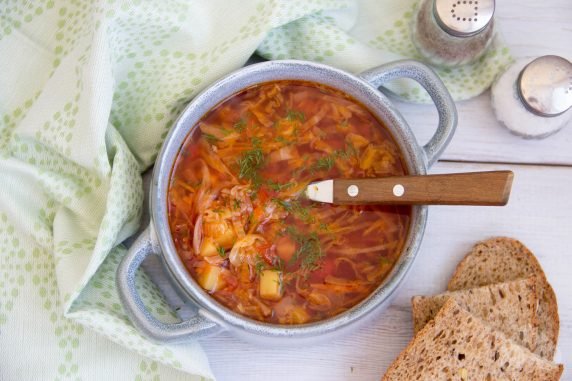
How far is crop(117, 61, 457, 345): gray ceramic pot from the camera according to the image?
1938mm

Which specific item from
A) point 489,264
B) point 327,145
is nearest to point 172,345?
point 327,145

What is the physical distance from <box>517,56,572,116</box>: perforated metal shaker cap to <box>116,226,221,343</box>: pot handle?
1.12 meters

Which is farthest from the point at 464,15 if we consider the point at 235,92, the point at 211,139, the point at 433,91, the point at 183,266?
the point at 183,266

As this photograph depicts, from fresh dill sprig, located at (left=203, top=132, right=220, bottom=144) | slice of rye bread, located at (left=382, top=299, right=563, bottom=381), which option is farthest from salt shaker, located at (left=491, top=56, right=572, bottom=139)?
fresh dill sprig, located at (left=203, top=132, right=220, bottom=144)

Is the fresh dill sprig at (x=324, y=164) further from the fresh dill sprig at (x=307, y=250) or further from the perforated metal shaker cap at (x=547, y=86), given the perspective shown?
the perforated metal shaker cap at (x=547, y=86)

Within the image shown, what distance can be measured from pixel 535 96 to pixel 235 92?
87cm

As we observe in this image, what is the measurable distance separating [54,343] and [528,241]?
1.46m

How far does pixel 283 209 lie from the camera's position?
2043 mm

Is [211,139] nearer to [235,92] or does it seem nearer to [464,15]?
[235,92]

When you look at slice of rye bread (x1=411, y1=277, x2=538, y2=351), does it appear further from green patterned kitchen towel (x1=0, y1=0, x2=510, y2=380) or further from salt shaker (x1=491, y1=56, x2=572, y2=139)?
green patterned kitchen towel (x1=0, y1=0, x2=510, y2=380)

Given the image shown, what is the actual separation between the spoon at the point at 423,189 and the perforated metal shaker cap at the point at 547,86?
1.49 ft

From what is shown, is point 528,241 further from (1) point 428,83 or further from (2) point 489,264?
(1) point 428,83

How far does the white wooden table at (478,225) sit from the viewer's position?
226 centimetres

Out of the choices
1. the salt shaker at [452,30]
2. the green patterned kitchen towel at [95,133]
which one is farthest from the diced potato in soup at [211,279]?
the salt shaker at [452,30]
